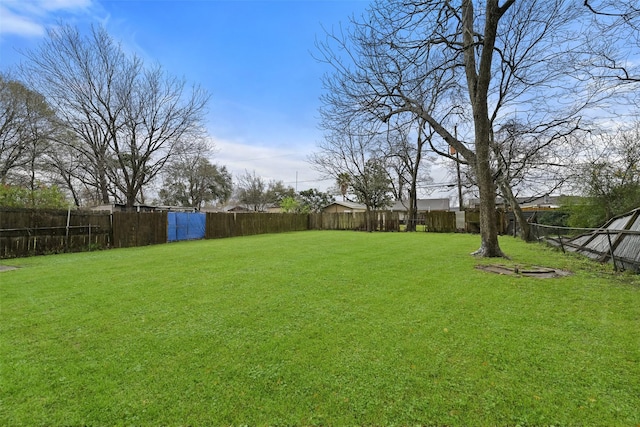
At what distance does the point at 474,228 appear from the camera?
17.0 m

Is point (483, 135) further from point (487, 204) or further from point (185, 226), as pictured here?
point (185, 226)

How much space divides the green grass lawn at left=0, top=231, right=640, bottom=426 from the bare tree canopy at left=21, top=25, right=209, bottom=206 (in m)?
14.9

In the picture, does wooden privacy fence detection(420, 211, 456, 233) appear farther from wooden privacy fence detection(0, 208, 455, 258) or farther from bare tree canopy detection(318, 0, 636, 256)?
bare tree canopy detection(318, 0, 636, 256)

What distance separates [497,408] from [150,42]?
13.7m

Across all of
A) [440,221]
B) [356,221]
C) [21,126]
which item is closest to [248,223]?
[356,221]

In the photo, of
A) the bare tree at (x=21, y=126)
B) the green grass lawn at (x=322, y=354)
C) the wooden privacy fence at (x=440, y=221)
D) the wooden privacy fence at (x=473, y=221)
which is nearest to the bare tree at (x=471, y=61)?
the green grass lawn at (x=322, y=354)

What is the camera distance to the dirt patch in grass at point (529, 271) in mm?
5359

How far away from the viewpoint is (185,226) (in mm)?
14383

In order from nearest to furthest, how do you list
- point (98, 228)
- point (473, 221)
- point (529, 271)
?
point (529, 271) → point (98, 228) → point (473, 221)

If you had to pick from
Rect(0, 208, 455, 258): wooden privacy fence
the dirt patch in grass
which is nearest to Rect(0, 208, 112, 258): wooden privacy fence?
Rect(0, 208, 455, 258): wooden privacy fence

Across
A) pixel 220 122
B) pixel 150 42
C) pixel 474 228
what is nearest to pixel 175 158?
pixel 220 122

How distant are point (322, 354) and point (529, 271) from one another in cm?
519

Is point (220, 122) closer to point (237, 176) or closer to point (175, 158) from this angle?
point (175, 158)

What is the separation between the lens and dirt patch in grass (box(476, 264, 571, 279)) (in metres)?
5.36
